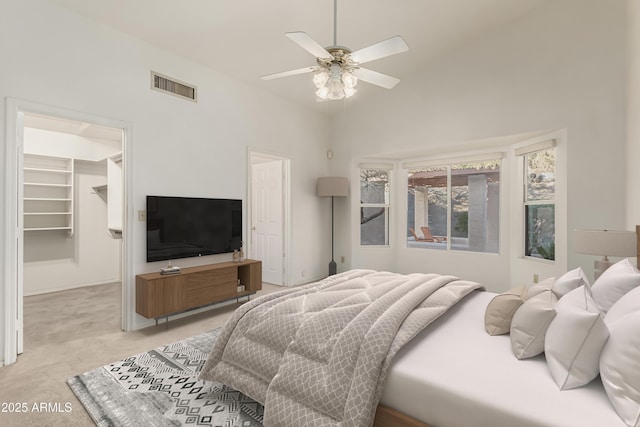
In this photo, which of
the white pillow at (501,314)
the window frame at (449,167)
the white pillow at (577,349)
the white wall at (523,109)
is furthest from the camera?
the window frame at (449,167)

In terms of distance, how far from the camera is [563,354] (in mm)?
1229

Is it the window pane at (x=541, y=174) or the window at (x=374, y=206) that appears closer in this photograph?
the window pane at (x=541, y=174)

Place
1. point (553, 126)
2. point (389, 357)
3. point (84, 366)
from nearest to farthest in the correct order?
point (389, 357) → point (84, 366) → point (553, 126)

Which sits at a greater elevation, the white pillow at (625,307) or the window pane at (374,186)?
the window pane at (374,186)

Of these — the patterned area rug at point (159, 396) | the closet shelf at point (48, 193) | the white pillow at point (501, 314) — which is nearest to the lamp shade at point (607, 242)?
the white pillow at point (501, 314)

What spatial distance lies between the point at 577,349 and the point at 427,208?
13.4ft

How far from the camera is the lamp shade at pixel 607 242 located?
2.36m

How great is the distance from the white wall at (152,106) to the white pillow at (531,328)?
3398 mm

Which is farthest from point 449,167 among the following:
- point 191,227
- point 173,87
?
point 173,87

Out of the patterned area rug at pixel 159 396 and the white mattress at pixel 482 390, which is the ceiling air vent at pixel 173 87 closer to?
the patterned area rug at pixel 159 396

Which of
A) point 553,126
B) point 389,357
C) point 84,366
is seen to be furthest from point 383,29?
point 84,366

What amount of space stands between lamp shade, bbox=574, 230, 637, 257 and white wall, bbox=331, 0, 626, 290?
92 cm

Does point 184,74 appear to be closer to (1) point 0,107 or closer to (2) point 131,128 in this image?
(2) point 131,128

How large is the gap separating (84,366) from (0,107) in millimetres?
2147
